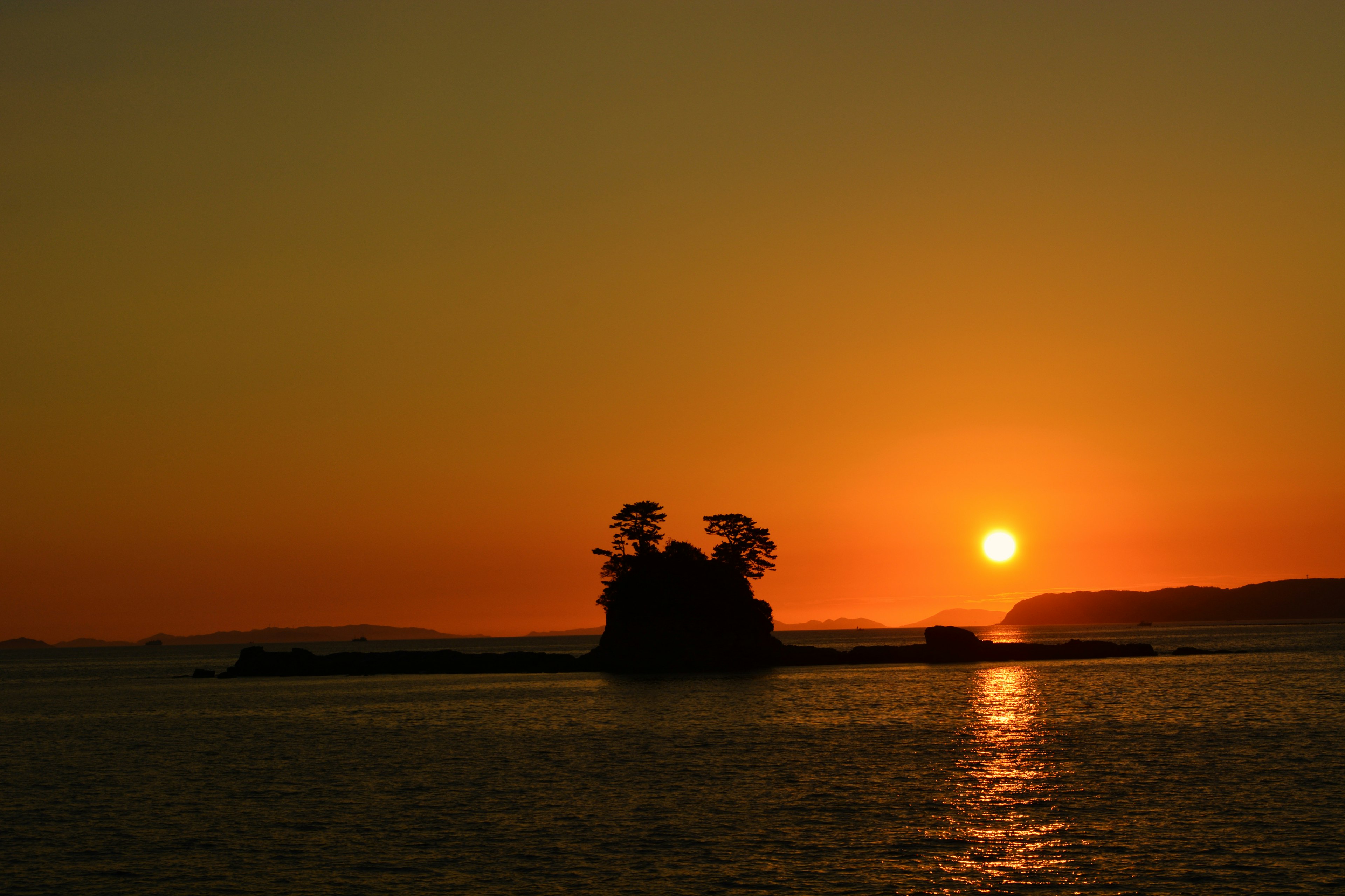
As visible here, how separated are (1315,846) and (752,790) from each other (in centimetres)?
2071

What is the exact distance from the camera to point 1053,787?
149ft

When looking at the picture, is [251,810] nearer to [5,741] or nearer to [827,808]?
[827,808]

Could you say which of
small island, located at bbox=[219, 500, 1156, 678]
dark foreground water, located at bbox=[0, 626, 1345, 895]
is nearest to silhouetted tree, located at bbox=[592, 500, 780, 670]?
small island, located at bbox=[219, 500, 1156, 678]

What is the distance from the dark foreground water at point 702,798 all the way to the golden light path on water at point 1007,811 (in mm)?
175

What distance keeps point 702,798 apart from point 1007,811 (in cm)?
1191

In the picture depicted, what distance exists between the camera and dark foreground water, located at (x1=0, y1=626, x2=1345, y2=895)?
32.2 m

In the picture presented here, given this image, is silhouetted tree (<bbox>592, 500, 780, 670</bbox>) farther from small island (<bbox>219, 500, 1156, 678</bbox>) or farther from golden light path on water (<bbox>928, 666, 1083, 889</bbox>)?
golden light path on water (<bbox>928, 666, 1083, 889</bbox>)

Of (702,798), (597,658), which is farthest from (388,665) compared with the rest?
(702,798)

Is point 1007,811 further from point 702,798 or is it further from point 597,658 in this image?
point 597,658

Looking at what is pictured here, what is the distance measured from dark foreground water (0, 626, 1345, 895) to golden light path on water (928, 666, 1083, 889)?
0.18m

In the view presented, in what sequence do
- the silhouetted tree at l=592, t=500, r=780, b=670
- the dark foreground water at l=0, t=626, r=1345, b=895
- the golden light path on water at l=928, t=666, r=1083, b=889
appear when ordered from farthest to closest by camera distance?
1. the silhouetted tree at l=592, t=500, r=780, b=670
2. the dark foreground water at l=0, t=626, r=1345, b=895
3. the golden light path on water at l=928, t=666, r=1083, b=889

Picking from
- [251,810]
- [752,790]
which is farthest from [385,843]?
[752,790]

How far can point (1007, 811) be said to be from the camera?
40.6 m

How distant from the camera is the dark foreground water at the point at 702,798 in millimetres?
32188
